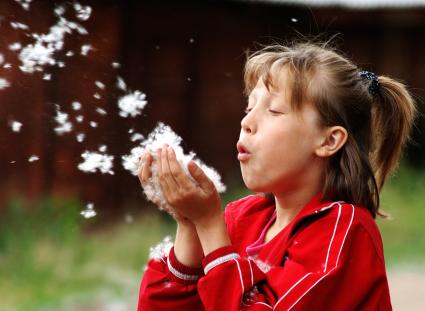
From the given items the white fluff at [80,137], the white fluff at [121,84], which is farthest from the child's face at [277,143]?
the white fluff at [121,84]

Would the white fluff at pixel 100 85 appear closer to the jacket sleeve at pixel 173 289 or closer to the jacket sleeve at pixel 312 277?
the jacket sleeve at pixel 173 289

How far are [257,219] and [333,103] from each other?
0.40 metres

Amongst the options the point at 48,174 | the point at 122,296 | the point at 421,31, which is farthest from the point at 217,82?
the point at 421,31

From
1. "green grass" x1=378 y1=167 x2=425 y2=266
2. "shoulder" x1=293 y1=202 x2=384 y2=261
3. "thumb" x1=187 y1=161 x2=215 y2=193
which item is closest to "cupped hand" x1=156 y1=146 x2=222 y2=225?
"thumb" x1=187 y1=161 x2=215 y2=193

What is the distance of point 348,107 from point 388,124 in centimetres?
21

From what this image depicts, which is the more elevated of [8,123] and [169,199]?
[169,199]

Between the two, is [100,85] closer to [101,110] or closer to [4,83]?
[101,110]

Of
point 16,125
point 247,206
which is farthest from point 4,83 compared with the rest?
point 247,206

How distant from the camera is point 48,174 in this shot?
5.86 m

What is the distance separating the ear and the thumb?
298mm

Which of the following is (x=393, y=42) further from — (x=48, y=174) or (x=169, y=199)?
(x=169, y=199)

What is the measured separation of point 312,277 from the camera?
2.04 m

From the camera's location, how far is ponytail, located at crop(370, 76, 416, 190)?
247cm

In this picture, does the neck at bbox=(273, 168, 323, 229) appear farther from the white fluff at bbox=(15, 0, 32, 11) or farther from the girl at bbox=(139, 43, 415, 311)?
the white fluff at bbox=(15, 0, 32, 11)
